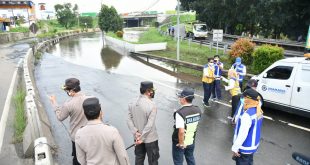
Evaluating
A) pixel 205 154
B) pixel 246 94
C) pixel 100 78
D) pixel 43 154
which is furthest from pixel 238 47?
pixel 43 154

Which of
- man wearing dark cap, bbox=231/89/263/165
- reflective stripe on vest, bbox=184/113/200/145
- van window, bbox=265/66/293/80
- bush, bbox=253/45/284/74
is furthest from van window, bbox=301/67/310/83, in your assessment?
bush, bbox=253/45/284/74

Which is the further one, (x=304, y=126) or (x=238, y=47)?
(x=238, y=47)

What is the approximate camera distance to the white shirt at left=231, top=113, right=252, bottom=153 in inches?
174

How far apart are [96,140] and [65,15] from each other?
82475mm

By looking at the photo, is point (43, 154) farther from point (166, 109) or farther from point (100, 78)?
point (100, 78)

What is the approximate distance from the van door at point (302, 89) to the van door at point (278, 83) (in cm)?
16

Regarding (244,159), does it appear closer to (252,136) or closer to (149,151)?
(252,136)

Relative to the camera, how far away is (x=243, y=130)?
14.6 feet

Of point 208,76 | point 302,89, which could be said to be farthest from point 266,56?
point 302,89

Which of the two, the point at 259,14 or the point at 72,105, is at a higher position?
the point at 259,14

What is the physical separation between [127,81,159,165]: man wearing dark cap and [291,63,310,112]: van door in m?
5.34

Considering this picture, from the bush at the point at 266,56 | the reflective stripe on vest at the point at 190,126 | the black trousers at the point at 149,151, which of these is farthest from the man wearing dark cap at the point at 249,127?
the bush at the point at 266,56

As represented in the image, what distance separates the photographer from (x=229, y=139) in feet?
25.0

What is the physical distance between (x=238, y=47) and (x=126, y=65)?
8.84 meters
